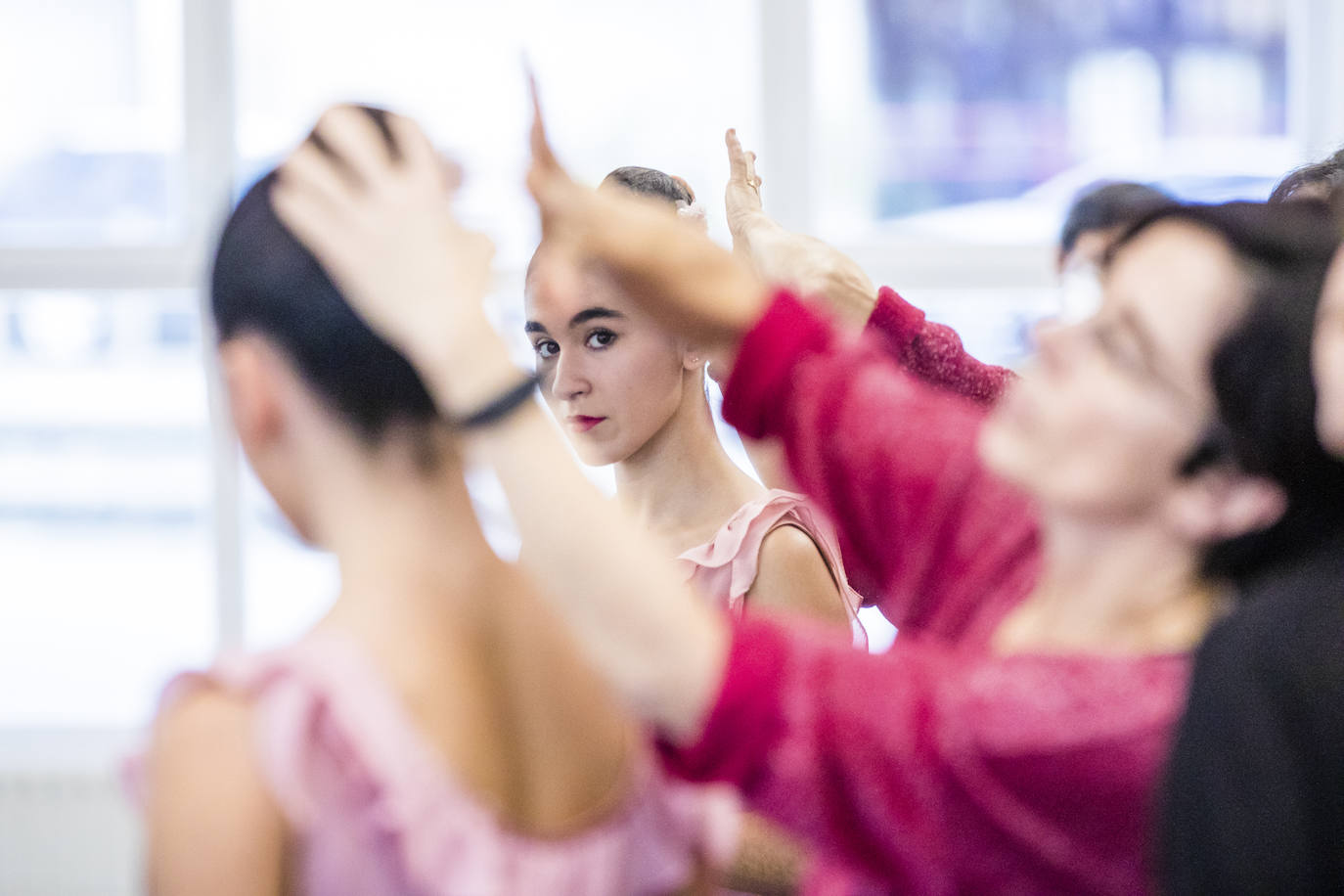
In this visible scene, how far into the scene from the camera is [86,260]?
3756mm

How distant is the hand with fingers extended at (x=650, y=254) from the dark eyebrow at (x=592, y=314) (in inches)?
27.8

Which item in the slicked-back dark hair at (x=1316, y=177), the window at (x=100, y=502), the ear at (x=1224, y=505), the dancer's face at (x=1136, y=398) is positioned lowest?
the window at (x=100, y=502)

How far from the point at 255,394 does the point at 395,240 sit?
0.18 m

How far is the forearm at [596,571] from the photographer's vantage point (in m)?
0.76

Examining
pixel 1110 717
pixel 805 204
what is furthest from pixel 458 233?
pixel 805 204

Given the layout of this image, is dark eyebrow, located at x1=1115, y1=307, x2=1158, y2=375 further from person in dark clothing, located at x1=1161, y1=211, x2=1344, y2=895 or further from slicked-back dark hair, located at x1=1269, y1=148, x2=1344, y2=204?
slicked-back dark hair, located at x1=1269, y1=148, x2=1344, y2=204

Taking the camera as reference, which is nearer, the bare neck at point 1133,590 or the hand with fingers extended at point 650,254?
the bare neck at point 1133,590

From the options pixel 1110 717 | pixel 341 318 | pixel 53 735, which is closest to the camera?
pixel 1110 717

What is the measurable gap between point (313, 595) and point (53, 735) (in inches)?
31.1

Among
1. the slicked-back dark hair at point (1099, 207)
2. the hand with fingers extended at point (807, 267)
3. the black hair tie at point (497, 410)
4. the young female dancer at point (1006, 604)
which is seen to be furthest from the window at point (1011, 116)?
the black hair tie at point (497, 410)

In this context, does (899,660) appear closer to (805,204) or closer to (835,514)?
(835,514)

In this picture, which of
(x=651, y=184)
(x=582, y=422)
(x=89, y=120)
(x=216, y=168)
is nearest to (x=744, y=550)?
(x=582, y=422)

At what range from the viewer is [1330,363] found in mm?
806

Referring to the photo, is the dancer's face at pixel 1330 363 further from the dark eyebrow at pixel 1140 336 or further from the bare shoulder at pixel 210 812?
the bare shoulder at pixel 210 812
